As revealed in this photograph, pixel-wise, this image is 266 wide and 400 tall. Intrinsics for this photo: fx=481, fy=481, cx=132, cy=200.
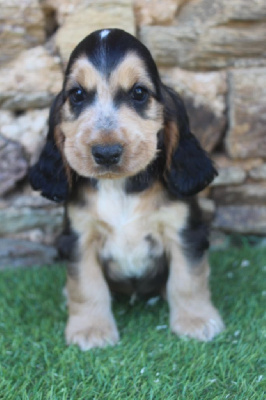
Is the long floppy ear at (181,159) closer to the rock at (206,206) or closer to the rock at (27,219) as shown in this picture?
the rock at (206,206)

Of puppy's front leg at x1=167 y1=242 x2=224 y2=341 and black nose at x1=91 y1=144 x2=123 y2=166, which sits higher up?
black nose at x1=91 y1=144 x2=123 y2=166

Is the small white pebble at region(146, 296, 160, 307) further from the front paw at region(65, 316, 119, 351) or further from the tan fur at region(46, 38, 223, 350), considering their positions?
the front paw at region(65, 316, 119, 351)

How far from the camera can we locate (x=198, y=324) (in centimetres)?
273

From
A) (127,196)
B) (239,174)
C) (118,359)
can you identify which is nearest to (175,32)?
(239,174)

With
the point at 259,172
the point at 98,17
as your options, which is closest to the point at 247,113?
the point at 259,172

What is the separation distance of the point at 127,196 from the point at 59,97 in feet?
2.19

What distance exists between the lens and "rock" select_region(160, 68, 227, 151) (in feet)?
11.7

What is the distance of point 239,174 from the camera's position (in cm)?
377

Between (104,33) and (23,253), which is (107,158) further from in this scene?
(23,253)

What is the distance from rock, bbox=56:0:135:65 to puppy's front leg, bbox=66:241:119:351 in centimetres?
159

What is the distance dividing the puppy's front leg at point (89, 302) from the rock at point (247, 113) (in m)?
1.53

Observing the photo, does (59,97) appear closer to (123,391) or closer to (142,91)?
(142,91)

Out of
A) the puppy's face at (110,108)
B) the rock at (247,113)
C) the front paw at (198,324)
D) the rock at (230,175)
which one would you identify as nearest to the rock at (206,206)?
the rock at (230,175)

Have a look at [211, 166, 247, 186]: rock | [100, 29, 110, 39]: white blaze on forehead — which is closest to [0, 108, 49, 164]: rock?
[100, 29, 110, 39]: white blaze on forehead
